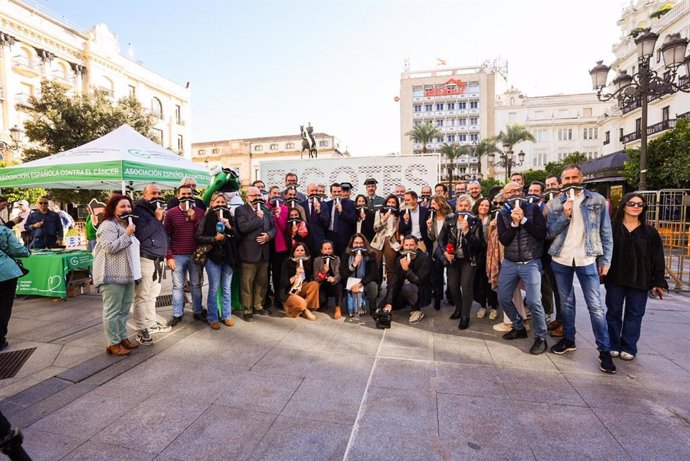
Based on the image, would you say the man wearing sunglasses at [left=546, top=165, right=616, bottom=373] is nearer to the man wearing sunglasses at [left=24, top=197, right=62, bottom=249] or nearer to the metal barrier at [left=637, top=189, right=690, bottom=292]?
the metal barrier at [left=637, top=189, right=690, bottom=292]

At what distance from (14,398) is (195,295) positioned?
2312 mm

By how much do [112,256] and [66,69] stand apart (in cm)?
3810

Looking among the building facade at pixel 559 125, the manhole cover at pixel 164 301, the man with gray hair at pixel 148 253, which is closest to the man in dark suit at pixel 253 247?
the man with gray hair at pixel 148 253

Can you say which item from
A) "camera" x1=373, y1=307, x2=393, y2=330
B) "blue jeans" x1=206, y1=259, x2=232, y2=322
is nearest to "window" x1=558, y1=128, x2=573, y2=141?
"camera" x1=373, y1=307, x2=393, y2=330

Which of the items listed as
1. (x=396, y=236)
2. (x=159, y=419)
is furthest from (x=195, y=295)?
(x=396, y=236)

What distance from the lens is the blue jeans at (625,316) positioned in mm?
3906

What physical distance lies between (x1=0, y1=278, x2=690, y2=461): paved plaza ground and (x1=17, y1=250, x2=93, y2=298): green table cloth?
1.92 metres

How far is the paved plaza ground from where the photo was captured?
255 centimetres

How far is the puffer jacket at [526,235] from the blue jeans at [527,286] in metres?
0.10

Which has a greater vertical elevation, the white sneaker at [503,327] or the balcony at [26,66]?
the balcony at [26,66]

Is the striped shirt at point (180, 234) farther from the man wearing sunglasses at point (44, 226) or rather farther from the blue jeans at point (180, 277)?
the man wearing sunglasses at point (44, 226)

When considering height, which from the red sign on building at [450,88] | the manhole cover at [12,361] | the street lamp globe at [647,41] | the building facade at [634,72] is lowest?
the manhole cover at [12,361]

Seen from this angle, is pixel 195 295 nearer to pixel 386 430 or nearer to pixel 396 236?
pixel 396 236

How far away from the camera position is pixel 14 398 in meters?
3.22
